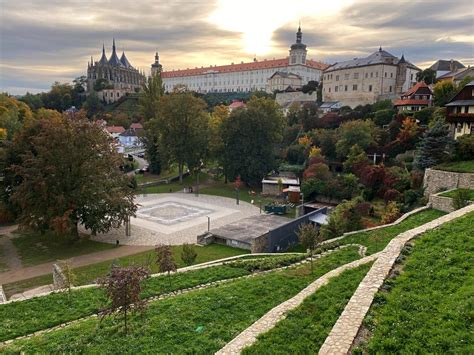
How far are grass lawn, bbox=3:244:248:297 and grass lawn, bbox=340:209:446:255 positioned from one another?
22.9ft

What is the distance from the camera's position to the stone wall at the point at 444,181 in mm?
21469

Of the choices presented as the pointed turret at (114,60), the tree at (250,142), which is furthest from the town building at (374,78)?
the pointed turret at (114,60)

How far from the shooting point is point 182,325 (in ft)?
30.0

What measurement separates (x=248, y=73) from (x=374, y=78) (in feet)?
211

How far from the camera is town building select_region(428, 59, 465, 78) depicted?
55206mm

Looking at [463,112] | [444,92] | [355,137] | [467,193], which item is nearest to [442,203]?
[467,193]

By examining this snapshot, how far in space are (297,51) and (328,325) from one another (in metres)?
109

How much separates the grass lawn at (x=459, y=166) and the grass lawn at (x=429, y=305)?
14.1m

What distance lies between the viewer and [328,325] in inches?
330

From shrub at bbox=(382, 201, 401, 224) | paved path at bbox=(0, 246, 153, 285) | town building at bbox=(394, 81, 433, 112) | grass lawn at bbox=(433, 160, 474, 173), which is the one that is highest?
town building at bbox=(394, 81, 433, 112)

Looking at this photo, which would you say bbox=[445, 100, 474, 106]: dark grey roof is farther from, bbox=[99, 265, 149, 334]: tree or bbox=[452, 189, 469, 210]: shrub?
bbox=[99, 265, 149, 334]: tree

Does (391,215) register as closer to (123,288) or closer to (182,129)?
(123,288)

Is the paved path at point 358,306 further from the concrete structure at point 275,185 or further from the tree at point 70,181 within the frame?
the concrete structure at point 275,185

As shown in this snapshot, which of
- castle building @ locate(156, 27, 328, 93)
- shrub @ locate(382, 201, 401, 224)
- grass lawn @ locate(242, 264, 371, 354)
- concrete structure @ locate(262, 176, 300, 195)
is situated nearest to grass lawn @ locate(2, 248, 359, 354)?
grass lawn @ locate(242, 264, 371, 354)
